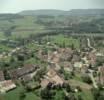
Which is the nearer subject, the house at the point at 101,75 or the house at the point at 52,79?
the house at the point at 52,79

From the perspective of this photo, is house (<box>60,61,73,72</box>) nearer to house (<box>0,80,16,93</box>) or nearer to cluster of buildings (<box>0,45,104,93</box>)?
cluster of buildings (<box>0,45,104,93</box>)

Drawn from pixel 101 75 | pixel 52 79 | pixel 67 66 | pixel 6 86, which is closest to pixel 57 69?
pixel 67 66

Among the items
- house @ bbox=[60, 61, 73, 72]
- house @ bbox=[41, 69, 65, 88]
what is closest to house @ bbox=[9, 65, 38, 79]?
house @ bbox=[41, 69, 65, 88]

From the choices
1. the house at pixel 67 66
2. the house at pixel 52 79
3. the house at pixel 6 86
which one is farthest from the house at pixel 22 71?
the house at pixel 67 66

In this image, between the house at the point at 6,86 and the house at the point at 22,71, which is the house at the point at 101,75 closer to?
the house at the point at 22,71

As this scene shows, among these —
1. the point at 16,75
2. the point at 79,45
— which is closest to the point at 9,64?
the point at 16,75

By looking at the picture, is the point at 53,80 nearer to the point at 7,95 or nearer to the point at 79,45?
the point at 7,95
